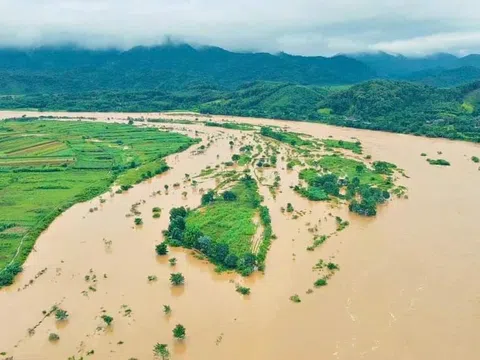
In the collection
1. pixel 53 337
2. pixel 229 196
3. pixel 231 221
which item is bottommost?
pixel 53 337

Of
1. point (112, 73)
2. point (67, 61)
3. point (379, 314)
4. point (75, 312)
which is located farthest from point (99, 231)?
point (67, 61)

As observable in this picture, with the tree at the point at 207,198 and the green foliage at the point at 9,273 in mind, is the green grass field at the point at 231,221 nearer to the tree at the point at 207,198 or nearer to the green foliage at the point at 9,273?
the tree at the point at 207,198

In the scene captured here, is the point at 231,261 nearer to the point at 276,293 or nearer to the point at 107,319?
the point at 276,293

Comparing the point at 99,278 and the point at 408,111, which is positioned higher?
the point at 408,111

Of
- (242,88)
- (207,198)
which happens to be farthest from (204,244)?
(242,88)

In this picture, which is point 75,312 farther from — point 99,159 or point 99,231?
point 99,159
